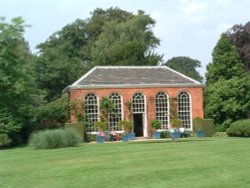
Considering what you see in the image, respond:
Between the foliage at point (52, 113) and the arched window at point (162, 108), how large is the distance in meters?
7.28

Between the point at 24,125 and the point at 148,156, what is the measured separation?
2050 centimetres

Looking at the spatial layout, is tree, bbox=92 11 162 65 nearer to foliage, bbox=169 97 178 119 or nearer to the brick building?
the brick building

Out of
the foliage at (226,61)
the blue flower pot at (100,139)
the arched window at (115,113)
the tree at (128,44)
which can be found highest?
the tree at (128,44)

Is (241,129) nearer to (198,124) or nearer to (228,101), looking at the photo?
(198,124)

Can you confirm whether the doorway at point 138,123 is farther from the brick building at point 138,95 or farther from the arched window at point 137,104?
the arched window at point 137,104

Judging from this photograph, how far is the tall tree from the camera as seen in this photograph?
43469 millimetres

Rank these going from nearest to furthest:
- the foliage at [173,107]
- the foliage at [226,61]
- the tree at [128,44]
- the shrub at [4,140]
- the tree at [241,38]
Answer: the shrub at [4,140]
the foliage at [173,107]
the foliage at [226,61]
the tree at [241,38]
the tree at [128,44]

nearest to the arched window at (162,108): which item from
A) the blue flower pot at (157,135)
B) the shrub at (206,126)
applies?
the blue flower pot at (157,135)

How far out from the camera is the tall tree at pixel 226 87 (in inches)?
1711

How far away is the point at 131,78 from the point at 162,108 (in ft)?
11.5

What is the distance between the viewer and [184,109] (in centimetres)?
4094

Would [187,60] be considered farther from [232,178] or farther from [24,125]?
[232,178]

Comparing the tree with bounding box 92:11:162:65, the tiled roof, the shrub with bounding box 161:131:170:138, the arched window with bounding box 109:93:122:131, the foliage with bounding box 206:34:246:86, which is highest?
the tree with bounding box 92:11:162:65

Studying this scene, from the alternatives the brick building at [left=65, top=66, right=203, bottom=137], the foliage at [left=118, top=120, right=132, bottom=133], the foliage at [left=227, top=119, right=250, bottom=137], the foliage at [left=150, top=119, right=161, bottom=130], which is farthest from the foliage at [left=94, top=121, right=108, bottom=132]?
the foliage at [left=227, top=119, right=250, bottom=137]
